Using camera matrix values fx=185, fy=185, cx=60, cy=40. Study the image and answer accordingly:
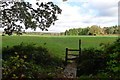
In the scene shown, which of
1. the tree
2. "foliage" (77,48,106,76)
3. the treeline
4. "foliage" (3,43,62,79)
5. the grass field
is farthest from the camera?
the grass field

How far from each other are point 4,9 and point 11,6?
24 cm

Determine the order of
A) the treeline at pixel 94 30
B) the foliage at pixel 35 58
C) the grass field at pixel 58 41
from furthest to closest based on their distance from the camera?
the grass field at pixel 58 41 → the treeline at pixel 94 30 → the foliage at pixel 35 58

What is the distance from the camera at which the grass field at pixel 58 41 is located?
22.1 ft

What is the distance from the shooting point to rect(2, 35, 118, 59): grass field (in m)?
6.73

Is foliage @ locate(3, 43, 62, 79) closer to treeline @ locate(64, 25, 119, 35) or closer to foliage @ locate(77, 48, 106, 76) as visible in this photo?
foliage @ locate(77, 48, 106, 76)

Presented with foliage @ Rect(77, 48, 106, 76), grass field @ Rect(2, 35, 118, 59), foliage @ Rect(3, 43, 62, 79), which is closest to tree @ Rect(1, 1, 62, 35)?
foliage @ Rect(3, 43, 62, 79)

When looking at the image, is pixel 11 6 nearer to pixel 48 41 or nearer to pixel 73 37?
pixel 48 41

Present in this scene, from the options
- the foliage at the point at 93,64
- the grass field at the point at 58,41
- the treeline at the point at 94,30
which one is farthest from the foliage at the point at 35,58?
the treeline at the point at 94,30

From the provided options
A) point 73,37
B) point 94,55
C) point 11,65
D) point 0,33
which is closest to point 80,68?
point 94,55

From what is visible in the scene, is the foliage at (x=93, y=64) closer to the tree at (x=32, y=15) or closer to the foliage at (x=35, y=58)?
the foliage at (x=35, y=58)

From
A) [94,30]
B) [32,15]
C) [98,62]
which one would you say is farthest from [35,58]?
[94,30]

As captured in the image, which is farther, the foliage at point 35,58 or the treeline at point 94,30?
the treeline at point 94,30

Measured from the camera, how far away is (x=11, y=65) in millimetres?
3971

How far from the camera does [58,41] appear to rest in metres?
7.19
